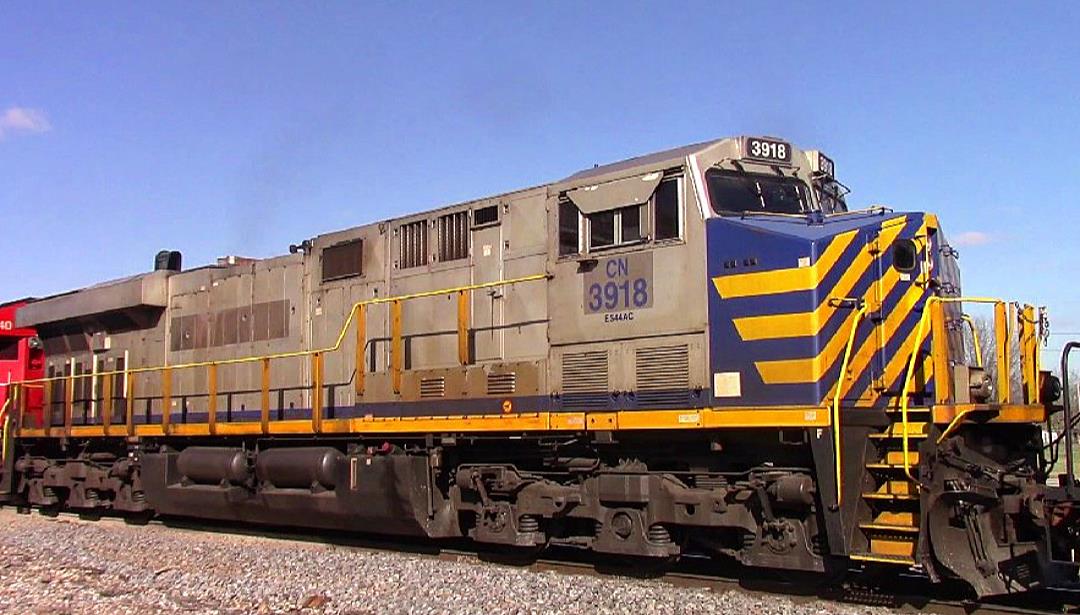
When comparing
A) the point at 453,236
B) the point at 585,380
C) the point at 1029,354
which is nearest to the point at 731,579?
the point at 585,380

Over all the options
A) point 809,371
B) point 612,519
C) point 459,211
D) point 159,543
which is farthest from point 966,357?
point 159,543

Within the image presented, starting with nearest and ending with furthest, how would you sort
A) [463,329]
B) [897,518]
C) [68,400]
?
[897,518], [463,329], [68,400]

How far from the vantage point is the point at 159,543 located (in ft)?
39.5

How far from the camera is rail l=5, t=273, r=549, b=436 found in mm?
10422

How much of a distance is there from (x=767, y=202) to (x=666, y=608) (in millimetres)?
3618

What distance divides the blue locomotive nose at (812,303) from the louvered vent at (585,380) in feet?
3.89

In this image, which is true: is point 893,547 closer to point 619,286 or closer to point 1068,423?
point 1068,423

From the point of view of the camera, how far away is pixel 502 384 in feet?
32.7

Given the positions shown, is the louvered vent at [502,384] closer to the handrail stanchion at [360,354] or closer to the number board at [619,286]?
the number board at [619,286]

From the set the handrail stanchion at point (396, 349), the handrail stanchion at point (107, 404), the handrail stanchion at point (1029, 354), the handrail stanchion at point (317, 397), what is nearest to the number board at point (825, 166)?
the handrail stanchion at point (1029, 354)

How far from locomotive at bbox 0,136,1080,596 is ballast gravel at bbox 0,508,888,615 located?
55 cm

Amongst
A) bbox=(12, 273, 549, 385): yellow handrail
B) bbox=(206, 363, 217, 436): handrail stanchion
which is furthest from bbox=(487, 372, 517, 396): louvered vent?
bbox=(206, 363, 217, 436): handrail stanchion

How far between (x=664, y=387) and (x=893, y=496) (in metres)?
2.09

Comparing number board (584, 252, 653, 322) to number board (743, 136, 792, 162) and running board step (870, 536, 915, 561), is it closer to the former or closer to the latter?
number board (743, 136, 792, 162)
